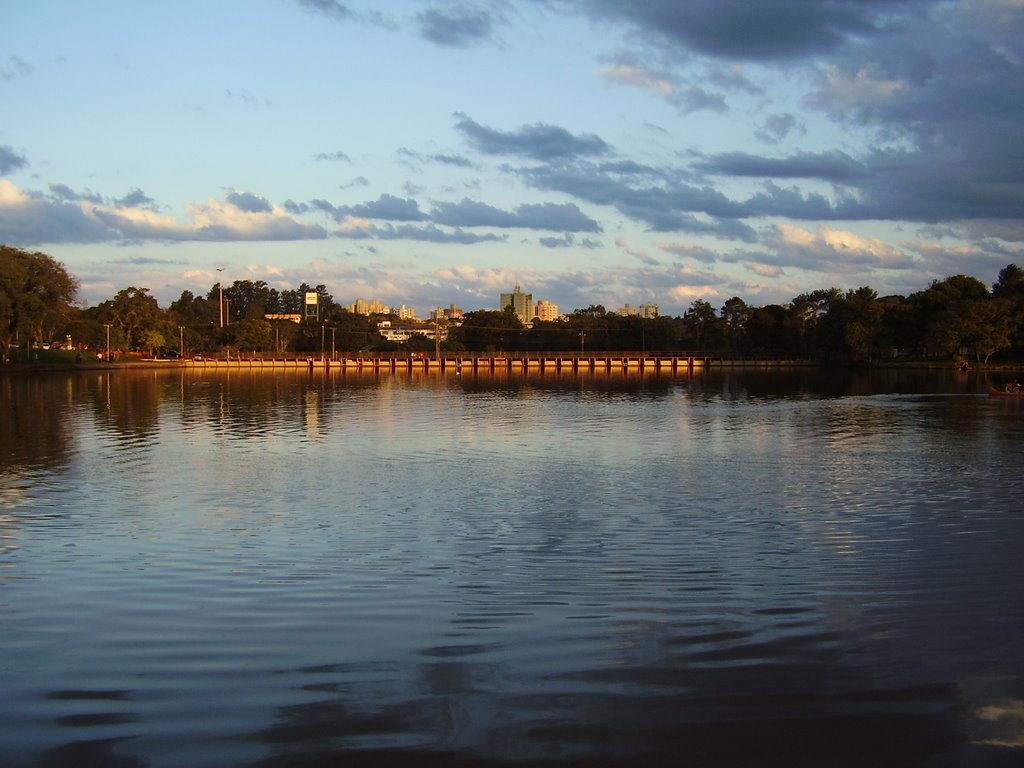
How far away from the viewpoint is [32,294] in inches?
3091

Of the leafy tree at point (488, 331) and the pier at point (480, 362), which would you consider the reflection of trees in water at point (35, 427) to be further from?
the leafy tree at point (488, 331)

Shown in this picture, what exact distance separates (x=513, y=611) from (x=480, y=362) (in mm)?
116986

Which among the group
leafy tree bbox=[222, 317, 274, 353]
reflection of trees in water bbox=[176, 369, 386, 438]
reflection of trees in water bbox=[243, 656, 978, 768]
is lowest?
reflection of trees in water bbox=[243, 656, 978, 768]

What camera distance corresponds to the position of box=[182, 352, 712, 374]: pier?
114 metres

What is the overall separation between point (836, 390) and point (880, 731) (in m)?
54.0

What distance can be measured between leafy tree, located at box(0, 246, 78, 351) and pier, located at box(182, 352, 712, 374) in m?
27.8

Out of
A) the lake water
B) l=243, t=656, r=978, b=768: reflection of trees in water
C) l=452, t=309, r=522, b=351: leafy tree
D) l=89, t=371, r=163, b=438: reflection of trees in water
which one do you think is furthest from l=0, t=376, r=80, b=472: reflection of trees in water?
l=452, t=309, r=522, b=351: leafy tree

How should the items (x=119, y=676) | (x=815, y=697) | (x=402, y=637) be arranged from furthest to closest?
(x=402, y=637)
(x=119, y=676)
(x=815, y=697)

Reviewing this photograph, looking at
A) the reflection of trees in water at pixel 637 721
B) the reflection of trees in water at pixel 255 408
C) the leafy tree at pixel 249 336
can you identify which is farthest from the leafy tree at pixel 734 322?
the reflection of trees in water at pixel 637 721

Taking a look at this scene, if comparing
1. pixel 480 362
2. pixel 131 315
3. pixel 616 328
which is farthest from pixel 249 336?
pixel 616 328

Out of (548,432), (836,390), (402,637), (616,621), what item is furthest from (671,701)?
(836,390)

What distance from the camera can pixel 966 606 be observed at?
8.93 m

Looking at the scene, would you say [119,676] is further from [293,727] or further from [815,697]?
[815,697]

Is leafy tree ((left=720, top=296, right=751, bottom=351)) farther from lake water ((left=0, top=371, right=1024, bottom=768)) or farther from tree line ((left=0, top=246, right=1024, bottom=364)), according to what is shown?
lake water ((left=0, top=371, right=1024, bottom=768))
